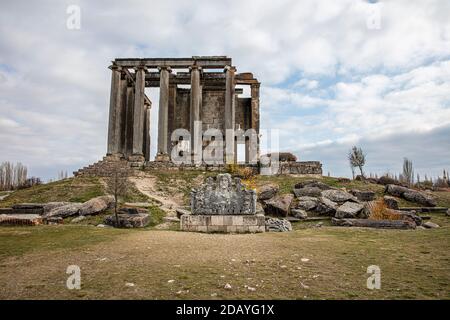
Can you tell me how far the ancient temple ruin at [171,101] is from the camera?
28.6 meters

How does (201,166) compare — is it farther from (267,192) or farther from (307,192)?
(307,192)

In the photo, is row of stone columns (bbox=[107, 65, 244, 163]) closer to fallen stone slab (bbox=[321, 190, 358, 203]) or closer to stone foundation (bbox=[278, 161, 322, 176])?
stone foundation (bbox=[278, 161, 322, 176])

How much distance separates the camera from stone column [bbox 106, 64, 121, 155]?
2833 centimetres

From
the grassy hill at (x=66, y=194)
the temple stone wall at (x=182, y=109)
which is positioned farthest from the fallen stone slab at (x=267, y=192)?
the temple stone wall at (x=182, y=109)

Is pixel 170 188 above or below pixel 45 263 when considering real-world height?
above

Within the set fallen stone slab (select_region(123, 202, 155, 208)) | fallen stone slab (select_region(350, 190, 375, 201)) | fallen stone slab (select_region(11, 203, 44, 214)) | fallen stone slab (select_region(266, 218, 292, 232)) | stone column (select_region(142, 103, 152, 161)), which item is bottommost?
fallen stone slab (select_region(266, 218, 292, 232))

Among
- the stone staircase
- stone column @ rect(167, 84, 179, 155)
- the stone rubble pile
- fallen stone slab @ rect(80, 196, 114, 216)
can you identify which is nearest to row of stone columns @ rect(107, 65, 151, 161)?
the stone staircase

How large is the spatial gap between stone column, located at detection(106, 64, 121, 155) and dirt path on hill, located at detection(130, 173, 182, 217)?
6252 mm

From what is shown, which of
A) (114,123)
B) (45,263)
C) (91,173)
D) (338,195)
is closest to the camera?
(45,263)

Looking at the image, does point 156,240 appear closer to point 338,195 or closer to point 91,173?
point 338,195

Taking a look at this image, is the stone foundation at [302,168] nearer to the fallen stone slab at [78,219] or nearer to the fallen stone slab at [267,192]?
the fallen stone slab at [267,192]
